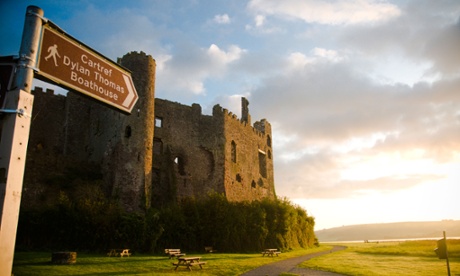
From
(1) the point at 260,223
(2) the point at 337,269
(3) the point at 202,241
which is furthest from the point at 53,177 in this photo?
(2) the point at 337,269

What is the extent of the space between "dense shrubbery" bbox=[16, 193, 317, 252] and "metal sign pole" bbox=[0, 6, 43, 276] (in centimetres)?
1839

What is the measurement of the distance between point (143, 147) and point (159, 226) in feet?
23.6

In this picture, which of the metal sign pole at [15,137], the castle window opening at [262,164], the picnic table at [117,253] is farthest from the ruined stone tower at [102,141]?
the metal sign pole at [15,137]

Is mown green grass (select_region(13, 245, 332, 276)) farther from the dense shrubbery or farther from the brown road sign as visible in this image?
the brown road sign

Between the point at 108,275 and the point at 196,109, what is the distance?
24.1 metres

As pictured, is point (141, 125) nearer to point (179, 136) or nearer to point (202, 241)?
point (179, 136)

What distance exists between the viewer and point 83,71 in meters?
4.22

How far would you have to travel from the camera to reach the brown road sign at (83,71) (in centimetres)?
387

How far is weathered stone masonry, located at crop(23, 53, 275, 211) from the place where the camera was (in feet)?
84.4

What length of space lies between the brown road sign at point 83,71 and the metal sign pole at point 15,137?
17 centimetres

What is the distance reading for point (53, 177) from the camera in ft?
80.9

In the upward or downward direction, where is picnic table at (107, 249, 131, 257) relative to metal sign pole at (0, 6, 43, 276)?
downward

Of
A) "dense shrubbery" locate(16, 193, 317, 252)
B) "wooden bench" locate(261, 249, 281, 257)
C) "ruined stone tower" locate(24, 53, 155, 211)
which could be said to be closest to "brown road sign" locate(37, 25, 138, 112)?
"dense shrubbery" locate(16, 193, 317, 252)

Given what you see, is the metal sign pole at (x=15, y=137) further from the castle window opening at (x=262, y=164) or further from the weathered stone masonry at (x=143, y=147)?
the castle window opening at (x=262, y=164)
